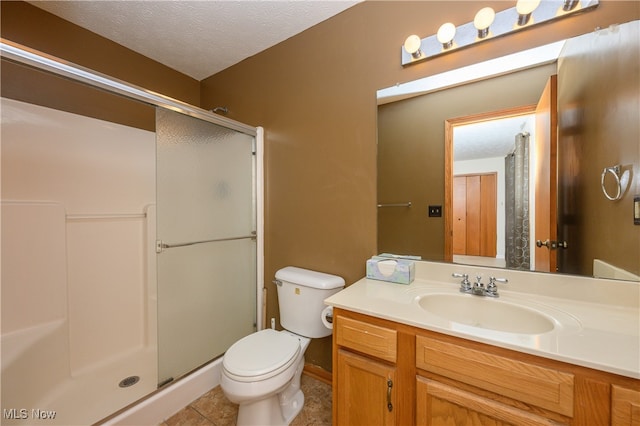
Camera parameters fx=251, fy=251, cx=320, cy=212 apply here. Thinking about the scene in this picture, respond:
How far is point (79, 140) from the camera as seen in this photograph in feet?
5.51

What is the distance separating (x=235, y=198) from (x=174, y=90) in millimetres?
1232

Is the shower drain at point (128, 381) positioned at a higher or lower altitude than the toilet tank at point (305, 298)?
lower

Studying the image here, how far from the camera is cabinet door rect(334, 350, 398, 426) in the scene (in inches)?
37.5

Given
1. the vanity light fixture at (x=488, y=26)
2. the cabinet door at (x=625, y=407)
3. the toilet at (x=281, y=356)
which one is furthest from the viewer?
the toilet at (x=281, y=356)

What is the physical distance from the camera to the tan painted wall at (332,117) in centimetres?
138

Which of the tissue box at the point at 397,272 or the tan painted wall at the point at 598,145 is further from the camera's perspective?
the tissue box at the point at 397,272

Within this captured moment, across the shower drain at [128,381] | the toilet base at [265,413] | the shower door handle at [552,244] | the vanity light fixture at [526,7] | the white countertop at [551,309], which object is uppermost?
the vanity light fixture at [526,7]

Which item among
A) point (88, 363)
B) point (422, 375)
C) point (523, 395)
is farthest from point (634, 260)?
point (88, 363)

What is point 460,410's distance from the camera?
82 cm

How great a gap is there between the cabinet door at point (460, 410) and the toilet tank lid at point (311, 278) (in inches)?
27.8

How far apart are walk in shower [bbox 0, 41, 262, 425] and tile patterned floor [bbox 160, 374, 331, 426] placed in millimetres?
207

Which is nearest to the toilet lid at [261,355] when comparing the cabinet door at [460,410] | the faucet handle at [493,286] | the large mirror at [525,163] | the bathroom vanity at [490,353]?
the bathroom vanity at [490,353]

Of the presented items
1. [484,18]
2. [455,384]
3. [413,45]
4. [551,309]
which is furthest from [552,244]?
[413,45]

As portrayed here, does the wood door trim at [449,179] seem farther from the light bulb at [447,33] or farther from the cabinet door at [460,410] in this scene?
the cabinet door at [460,410]
